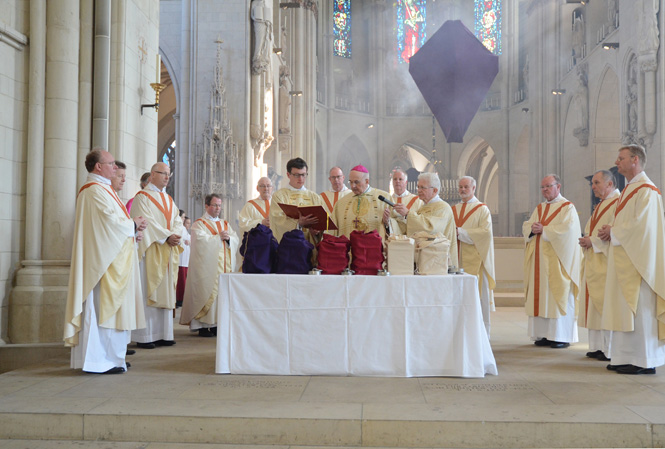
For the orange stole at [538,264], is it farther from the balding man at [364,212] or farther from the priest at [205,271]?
the priest at [205,271]

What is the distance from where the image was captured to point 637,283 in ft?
16.7

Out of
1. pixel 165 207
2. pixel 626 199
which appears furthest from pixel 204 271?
pixel 626 199

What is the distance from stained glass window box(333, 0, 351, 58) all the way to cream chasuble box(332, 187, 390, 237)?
80.2 feet

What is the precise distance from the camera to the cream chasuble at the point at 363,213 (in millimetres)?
5594

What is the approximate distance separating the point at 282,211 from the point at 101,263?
5.27ft

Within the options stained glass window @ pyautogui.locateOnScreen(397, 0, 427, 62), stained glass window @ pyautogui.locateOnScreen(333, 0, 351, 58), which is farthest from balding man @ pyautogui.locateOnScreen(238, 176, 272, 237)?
stained glass window @ pyautogui.locateOnScreen(397, 0, 427, 62)

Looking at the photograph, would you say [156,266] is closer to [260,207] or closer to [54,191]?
[54,191]

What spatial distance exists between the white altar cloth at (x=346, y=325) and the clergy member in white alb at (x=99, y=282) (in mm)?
842

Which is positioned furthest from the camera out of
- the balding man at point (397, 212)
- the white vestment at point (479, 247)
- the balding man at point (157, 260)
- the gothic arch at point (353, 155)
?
the gothic arch at point (353, 155)

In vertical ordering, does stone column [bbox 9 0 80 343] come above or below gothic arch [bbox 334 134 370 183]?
below

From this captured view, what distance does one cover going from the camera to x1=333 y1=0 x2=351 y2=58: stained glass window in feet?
95.1

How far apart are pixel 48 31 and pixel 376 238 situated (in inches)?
158

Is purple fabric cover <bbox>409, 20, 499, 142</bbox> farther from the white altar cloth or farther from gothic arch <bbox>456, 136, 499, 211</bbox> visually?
gothic arch <bbox>456, 136, 499, 211</bbox>

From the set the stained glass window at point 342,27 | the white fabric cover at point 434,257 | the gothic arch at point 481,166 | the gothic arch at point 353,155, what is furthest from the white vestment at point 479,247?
the stained glass window at point 342,27
